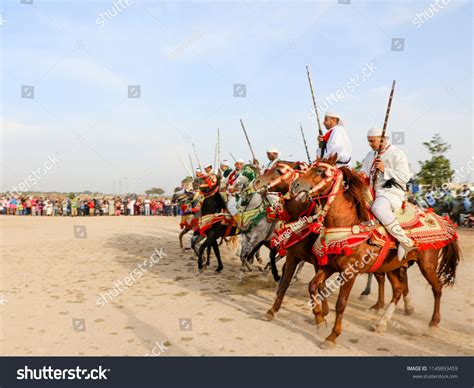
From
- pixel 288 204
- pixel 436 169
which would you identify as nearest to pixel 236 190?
pixel 288 204

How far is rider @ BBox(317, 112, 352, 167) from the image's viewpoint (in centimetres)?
654

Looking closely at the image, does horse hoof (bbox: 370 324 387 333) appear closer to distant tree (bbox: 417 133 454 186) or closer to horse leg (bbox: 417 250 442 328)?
horse leg (bbox: 417 250 442 328)

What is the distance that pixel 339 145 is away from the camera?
257 inches

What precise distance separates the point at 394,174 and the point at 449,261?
2012 mm

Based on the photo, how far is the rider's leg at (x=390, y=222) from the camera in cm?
593

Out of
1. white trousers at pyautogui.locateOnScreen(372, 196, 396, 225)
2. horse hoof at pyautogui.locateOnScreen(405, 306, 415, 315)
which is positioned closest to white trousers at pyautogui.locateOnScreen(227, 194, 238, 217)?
horse hoof at pyautogui.locateOnScreen(405, 306, 415, 315)

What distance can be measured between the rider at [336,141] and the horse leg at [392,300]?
2140mm

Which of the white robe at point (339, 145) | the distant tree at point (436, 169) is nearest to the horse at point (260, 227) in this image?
the white robe at point (339, 145)

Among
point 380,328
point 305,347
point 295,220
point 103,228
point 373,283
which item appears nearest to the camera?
point 305,347

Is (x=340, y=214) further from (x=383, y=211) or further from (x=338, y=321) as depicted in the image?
(x=338, y=321)

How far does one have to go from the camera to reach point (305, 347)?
562cm

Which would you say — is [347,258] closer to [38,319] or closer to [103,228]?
[38,319]

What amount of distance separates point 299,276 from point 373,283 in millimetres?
1815
